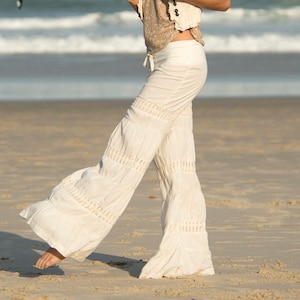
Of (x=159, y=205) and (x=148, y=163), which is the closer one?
(x=148, y=163)

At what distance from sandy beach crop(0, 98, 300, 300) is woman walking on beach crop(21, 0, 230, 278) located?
19 cm

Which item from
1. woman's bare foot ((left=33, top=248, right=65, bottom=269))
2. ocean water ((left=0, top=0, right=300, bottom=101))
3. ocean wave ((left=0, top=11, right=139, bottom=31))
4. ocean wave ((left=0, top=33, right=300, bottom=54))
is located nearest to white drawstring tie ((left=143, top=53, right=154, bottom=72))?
woman's bare foot ((left=33, top=248, right=65, bottom=269))

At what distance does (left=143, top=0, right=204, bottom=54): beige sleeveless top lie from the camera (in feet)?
15.9

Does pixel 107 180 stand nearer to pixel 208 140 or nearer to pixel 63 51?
pixel 208 140

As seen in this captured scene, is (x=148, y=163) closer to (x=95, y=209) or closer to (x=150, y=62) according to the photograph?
(x=95, y=209)

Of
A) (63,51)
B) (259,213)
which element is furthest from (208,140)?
(63,51)

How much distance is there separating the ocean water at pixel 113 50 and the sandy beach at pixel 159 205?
3459 mm

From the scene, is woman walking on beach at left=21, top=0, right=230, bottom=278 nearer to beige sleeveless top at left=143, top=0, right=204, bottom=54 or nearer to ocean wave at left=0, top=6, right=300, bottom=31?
beige sleeveless top at left=143, top=0, right=204, bottom=54

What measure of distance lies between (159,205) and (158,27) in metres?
2.61

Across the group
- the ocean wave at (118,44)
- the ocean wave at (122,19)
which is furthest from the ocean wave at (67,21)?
the ocean wave at (118,44)

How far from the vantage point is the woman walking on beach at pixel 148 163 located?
15.7ft

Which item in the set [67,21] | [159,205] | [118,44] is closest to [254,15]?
[67,21]

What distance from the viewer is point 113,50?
2730cm

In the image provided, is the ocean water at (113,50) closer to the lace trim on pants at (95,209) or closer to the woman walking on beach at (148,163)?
the woman walking on beach at (148,163)
